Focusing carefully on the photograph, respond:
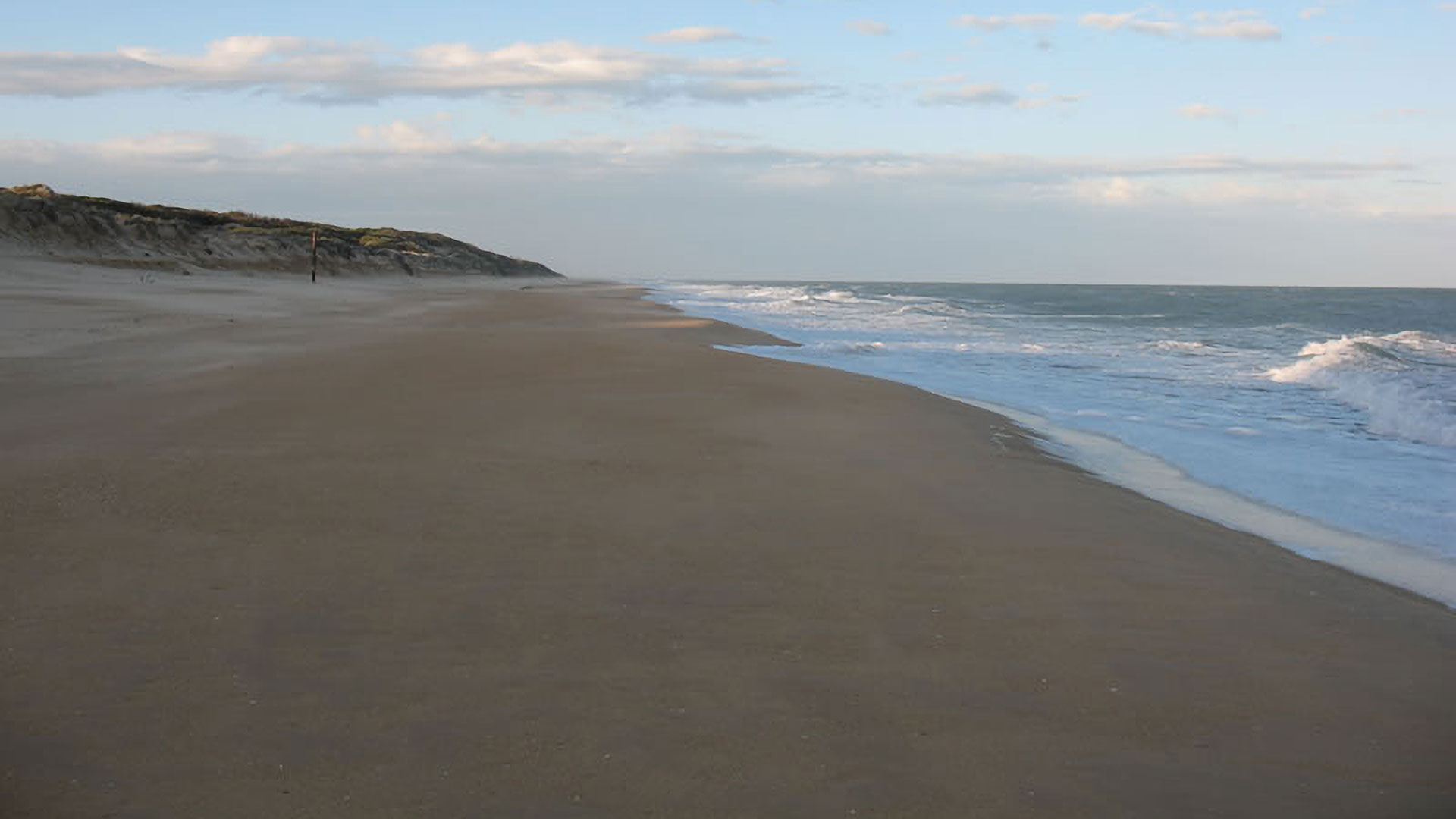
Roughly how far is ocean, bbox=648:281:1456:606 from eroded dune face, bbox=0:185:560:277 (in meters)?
26.5

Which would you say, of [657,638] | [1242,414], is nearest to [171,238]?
[1242,414]

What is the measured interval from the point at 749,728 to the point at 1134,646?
1561mm

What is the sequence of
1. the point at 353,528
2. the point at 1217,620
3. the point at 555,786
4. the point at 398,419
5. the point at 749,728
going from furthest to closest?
the point at 398,419 → the point at 353,528 → the point at 1217,620 → the point at 749,728 → the point at 555,786

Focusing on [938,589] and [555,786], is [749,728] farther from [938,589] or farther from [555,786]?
[938,589]

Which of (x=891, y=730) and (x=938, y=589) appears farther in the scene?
(x=938, y=589)

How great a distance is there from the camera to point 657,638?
3.43m

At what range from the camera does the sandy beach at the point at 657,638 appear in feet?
8.21

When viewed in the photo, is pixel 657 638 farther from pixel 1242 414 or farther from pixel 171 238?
pixel 171 238

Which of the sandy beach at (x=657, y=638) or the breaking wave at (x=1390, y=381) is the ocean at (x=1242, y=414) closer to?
the breaking wave at (x=1390, y=381)

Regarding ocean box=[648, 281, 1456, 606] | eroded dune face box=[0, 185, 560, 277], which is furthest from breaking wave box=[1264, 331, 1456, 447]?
eroded dune face box=[0, 185, 560, 277]

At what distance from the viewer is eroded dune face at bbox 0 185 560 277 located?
3716 cm

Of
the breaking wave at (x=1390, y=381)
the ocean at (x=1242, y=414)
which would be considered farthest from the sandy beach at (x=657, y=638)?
the breaking wave at (x=1390, y=381)

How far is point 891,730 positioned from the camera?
2793 millimetres

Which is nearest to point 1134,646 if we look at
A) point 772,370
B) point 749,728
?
point 749,728
